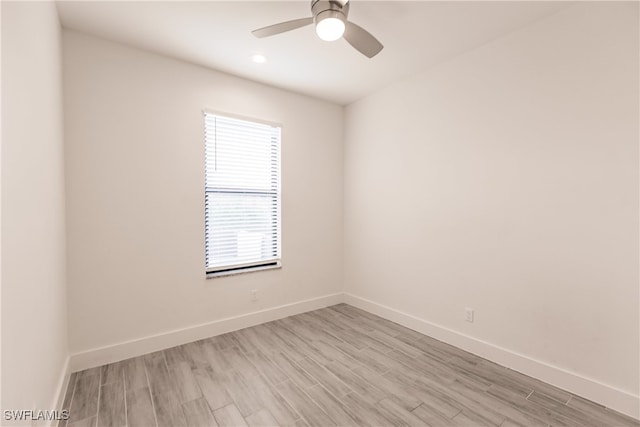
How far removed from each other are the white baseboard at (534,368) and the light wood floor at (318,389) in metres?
0.07

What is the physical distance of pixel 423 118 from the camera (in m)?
3.10

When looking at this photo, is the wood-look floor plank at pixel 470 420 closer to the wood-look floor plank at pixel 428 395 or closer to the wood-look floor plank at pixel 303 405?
the wood-look floor plank at pixel 428 395

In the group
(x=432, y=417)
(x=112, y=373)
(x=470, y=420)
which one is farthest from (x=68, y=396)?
(x=470, y=420)

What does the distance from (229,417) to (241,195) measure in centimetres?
205

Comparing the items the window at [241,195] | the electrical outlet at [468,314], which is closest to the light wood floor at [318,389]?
the electrical outlet at [468,314]

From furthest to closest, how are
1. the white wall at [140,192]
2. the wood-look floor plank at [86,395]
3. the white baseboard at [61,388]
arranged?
the white wall at [140,192] < the wood-look floor plank at [86,395] < the white baseboard at [61,388]

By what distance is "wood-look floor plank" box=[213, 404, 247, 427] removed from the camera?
1.80 meters

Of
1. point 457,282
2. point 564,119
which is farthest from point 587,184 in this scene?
point 457,282

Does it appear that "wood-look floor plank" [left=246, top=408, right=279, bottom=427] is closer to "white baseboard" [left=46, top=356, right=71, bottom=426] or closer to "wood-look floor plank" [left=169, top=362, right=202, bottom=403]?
"wood-look floor plank" [left=169, top=362, right=202, bottom=403]

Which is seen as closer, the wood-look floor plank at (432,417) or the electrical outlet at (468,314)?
the wood-look floor plank at (432,417)

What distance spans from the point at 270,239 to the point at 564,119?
9.50 ft

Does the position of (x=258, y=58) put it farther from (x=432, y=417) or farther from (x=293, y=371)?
(x=432, y=417)

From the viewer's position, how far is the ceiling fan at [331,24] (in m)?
1.80

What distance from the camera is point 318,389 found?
84.4 inches
